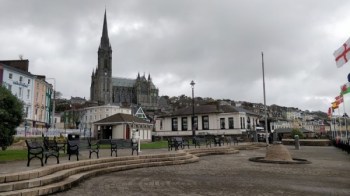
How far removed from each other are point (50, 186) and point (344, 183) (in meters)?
9.23

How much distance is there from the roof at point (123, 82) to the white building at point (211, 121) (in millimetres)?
114125

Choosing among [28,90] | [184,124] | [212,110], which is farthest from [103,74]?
[212,110]

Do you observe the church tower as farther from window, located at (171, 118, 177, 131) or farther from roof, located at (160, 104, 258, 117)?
roof, located at (160, 104, 258, 117)

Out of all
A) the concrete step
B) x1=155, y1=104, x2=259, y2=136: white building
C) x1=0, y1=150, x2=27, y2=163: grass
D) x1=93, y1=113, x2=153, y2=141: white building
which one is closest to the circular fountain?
the concrete step

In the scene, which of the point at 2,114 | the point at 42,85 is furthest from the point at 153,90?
the point at 2,114

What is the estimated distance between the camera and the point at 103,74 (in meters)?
155

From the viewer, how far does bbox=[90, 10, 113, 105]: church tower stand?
151875 mm

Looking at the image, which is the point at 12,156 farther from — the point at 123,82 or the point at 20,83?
the point at 123,82

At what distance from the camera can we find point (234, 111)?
4678 centimetres

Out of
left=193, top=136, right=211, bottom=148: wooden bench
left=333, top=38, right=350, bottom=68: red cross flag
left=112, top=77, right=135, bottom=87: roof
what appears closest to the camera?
left=333, top=38, right=350, bottom=68: red cross flag

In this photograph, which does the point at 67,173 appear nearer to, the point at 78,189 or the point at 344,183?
the point at 78,189

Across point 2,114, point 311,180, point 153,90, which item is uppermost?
point 153,90

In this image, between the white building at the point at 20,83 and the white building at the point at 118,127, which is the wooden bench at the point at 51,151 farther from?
the white building at the point at 20,83

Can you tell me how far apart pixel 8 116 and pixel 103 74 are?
14058 centimetres
